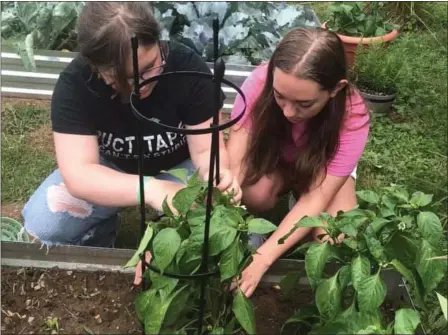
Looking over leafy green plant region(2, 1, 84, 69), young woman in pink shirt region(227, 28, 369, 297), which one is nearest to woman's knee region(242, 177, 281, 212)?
young woman in pink shirt region(227, 28, 369, 297)

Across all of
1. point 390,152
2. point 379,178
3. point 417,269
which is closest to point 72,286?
point 417,269

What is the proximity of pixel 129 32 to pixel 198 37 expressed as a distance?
184cm

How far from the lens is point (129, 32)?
52.6 inches

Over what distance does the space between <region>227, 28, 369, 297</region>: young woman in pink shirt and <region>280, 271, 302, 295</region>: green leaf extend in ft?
0.27

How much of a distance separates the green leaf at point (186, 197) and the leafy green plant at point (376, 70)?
204 cm

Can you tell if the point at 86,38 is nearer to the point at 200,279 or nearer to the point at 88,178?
the point at 88,178

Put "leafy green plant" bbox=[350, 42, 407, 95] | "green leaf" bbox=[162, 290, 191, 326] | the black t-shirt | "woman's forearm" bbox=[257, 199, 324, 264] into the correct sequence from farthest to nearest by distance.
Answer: "leafy green plant" bbox=[350, 42, 407, 95]
the black t-shirt
"woman's forearm" bbox=[257, 199, 324, 264]
"green leaf" bbox=[162, 290, 191, 326]

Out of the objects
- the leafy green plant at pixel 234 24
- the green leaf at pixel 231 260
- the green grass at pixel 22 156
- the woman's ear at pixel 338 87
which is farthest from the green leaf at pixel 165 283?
the leafy green plant at pixel 234 24

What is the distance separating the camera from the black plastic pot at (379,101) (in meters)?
2.95

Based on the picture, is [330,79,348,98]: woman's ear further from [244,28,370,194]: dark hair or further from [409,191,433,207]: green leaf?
[409,191,433,207]: green leaf

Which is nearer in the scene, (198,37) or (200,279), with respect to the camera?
(200,279)

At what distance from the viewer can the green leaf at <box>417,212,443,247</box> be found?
1114 millimetres

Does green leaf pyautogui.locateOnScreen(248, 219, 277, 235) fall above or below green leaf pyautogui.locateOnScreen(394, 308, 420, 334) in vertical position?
above

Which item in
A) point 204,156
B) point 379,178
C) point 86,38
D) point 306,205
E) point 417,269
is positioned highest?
point 86,38
